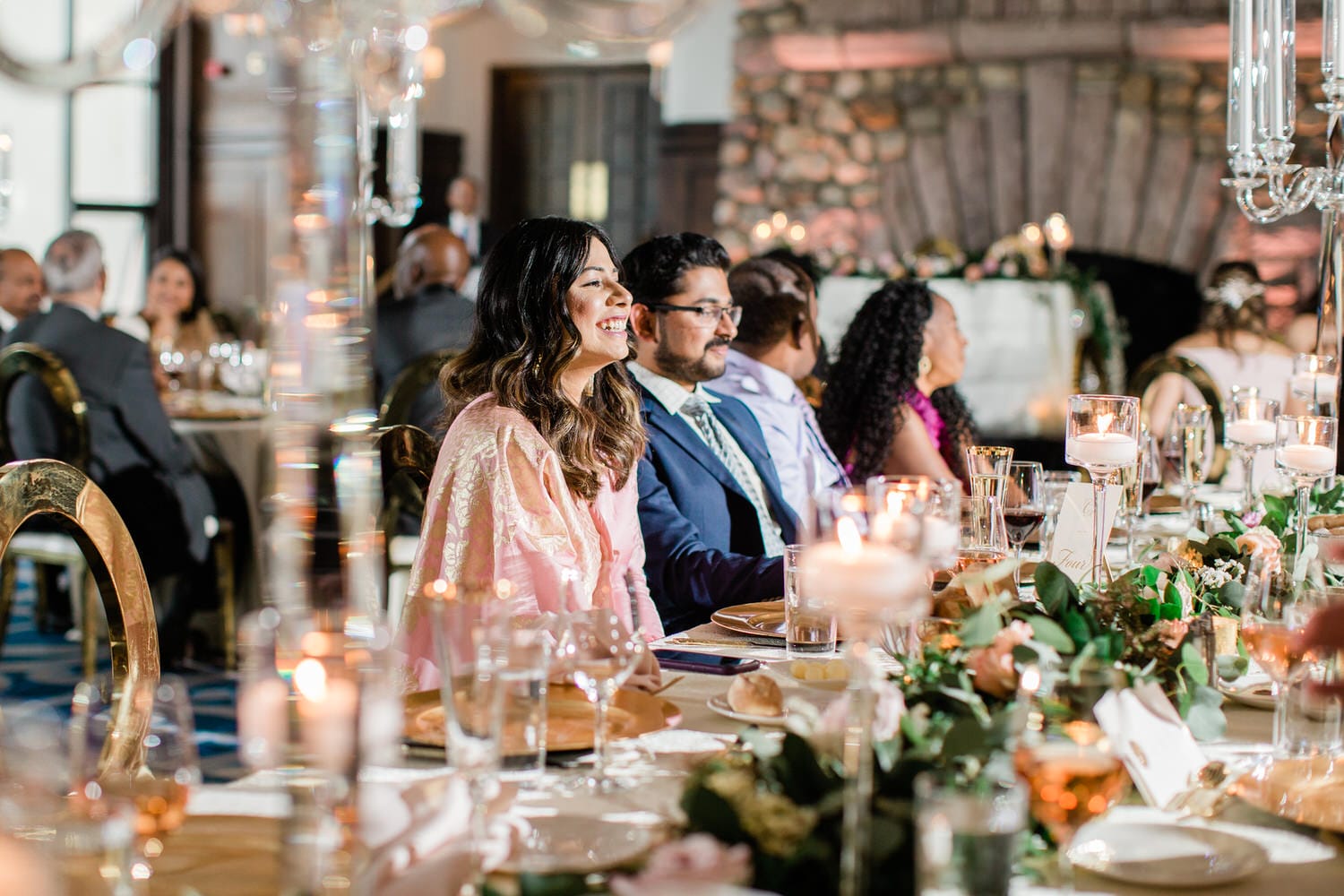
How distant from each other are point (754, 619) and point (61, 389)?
2397 mm

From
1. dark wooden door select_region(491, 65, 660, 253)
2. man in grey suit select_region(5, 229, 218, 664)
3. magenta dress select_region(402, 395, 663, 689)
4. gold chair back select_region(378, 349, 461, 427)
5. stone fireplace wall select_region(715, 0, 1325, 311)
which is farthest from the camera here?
dark wooden door select_region(491, 65, 660, 253)

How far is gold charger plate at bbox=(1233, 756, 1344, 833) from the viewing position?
3.88 ft

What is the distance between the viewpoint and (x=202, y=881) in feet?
3.56

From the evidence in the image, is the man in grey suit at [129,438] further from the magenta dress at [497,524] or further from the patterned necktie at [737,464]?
the magenta dress at [497,524]

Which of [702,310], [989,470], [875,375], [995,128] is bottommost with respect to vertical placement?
[989,470]

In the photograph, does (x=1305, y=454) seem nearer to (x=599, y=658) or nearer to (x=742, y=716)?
(x=742, y=716)

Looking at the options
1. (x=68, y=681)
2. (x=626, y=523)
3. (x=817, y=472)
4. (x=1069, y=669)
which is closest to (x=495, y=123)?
(x=68, y=681)

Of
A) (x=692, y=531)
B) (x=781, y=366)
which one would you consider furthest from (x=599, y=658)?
(x=781, y=366)

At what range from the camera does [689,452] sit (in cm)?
270

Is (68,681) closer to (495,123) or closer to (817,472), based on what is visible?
(817,472)

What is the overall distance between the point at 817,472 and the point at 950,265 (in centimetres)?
295

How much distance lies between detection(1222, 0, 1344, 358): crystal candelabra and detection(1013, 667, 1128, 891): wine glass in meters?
1.42

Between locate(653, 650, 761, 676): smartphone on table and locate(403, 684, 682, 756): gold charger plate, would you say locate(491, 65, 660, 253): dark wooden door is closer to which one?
locate(653, 650, 761, 676): smartphone on table

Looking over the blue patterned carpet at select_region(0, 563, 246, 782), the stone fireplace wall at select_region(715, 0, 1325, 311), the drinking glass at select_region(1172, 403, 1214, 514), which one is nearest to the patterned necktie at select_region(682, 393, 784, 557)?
the drinking glass at select_region(1172, 403, 1214, 514)
